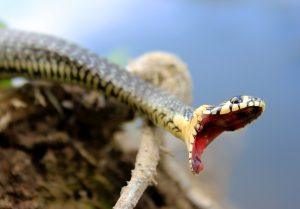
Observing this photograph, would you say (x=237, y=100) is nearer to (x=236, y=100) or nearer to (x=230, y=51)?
(x=236, y=100)

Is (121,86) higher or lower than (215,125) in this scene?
higher

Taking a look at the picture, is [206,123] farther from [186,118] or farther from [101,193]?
[101,193]

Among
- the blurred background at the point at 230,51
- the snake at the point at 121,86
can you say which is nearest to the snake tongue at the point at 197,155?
the snake at the point at 121,86

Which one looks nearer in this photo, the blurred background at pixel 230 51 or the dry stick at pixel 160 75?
the dry stick at pixel 160 75

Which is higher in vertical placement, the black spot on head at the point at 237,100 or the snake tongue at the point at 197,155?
the black spot on head at the point at 237,100

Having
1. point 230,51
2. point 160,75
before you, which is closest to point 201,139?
point 160,75

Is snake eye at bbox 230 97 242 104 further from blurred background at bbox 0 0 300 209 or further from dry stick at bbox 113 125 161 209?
blurred background at bbox 0 0 300 209

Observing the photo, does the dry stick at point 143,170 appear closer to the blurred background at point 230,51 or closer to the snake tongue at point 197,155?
the snake tongue at point 197,155
